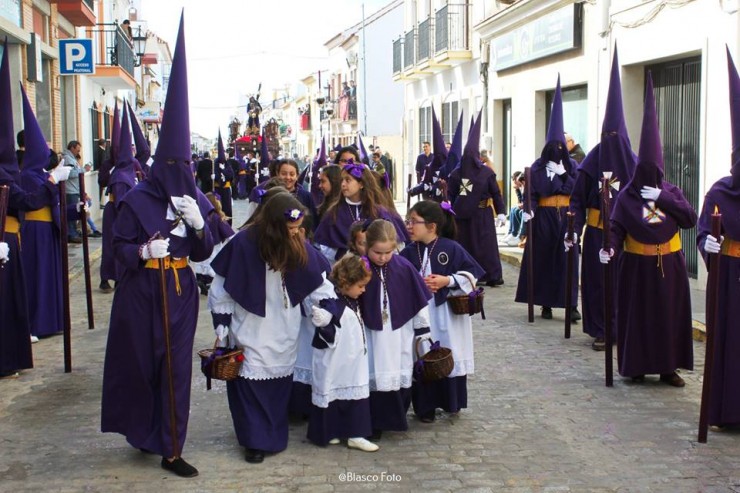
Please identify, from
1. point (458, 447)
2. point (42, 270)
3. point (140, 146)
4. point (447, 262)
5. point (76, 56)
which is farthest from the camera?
point (76, 56)

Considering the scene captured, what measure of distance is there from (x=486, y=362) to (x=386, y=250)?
2.78m

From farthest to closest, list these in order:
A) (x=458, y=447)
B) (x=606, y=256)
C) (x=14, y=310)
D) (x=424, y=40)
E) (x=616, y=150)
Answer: (x=424, y=40) → (x=616, y=150) → (x=14, y=310) → (x=606, y=256) → (x=458, y=447)

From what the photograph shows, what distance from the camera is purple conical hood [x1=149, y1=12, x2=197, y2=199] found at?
5523 mm

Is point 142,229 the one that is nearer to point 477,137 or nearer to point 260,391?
point 260,391

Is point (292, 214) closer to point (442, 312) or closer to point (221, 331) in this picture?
point (221, 331)

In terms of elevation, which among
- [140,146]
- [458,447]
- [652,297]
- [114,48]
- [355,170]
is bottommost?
[458,447]

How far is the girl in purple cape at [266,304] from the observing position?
5582 mm

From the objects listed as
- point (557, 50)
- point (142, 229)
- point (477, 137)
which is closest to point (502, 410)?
point (142, 229)

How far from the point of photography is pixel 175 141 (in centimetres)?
552

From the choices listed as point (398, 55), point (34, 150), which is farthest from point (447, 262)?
point (398, 55)

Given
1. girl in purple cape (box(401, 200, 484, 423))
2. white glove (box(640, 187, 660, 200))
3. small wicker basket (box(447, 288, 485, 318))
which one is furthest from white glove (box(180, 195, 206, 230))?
white glove (box(640, 187, 660, 200))

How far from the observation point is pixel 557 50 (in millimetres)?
17625

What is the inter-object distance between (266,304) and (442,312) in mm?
1393

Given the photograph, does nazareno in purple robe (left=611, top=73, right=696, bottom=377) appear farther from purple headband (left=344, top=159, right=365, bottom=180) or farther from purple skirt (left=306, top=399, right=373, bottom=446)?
purple skirt (left=306, top=399, right=373, bottom=446)
